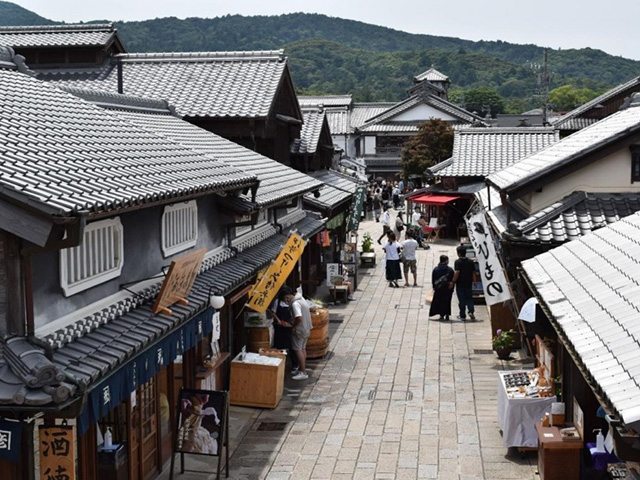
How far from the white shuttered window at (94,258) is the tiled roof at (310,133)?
21.2 m

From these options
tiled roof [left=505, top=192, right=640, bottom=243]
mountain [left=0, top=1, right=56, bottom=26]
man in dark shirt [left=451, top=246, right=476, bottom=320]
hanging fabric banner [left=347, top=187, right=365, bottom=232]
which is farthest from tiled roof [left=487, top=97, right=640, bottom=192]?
mountain [left=0, top=1, right=56, bottom=26]

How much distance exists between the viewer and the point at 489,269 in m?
19.4

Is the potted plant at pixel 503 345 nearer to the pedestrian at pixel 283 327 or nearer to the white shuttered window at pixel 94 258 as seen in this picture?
the pedestrian at pixel 283 327

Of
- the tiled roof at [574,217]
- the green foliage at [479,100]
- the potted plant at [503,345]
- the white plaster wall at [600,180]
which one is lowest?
the potted plant at [503,345]

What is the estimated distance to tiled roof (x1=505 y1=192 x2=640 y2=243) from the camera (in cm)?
1518

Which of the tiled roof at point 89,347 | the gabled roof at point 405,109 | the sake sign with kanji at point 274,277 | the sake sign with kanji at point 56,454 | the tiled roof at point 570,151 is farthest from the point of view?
the gabled roof at point 405,109

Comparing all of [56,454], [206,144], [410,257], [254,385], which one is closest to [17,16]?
[410,257]

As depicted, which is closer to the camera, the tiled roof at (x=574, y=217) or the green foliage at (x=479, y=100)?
the tiled roof at (x=574, y=217)

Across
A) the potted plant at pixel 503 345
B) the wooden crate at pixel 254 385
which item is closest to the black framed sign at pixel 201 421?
the wooden crate at pixel 254 385

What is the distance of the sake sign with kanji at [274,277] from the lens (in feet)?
53.7

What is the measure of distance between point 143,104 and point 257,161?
354 cm

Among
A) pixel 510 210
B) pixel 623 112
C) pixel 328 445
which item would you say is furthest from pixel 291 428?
pixel 623 112

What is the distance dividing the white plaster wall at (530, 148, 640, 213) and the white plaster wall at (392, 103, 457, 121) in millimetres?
61807

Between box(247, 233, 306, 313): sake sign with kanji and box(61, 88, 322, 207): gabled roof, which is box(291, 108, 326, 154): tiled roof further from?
box(247, 233, 306, 313): sake sign with kanji
